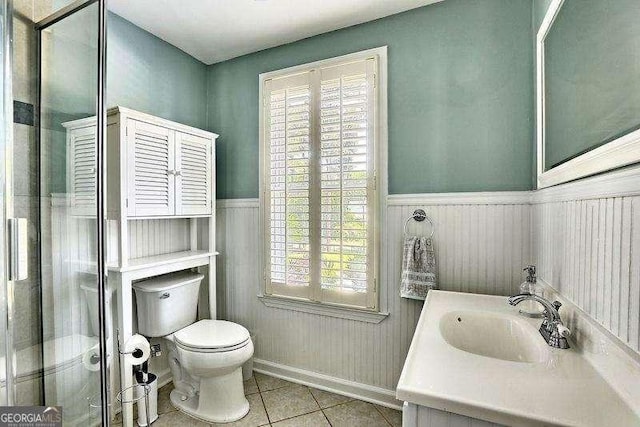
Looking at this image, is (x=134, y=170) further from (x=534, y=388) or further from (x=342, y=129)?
(x=534, y=388)

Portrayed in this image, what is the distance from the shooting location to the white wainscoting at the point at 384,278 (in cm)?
167

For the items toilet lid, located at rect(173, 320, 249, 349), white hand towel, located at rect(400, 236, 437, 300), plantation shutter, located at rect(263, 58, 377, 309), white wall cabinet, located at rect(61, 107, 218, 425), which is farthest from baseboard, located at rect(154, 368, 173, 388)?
white hand towel, located at rect(400, 236, 437, 300)

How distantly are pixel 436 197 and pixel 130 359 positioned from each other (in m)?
1.85

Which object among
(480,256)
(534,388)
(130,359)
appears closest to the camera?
(534,388)

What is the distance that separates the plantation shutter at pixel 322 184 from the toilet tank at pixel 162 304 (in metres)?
0.56

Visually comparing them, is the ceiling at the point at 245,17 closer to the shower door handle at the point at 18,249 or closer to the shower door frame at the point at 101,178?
the shower door frame at the point at 101,178

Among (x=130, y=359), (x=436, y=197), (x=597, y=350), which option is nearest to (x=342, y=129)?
(x=436, y=197)

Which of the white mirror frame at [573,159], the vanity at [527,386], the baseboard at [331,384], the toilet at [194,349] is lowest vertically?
the baseboard at [331,384]

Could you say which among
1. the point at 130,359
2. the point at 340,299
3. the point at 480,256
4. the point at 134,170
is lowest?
the point at 130,359

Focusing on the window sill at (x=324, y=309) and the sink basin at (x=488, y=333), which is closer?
the sink basin at (x=488, y=333)

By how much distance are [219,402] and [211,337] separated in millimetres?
366

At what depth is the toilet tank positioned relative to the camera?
1901 millimetres

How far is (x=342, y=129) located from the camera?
1.98 m

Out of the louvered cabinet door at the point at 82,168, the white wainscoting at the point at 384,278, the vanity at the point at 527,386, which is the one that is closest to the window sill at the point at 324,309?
the white wainscoting at the point at 384,278
